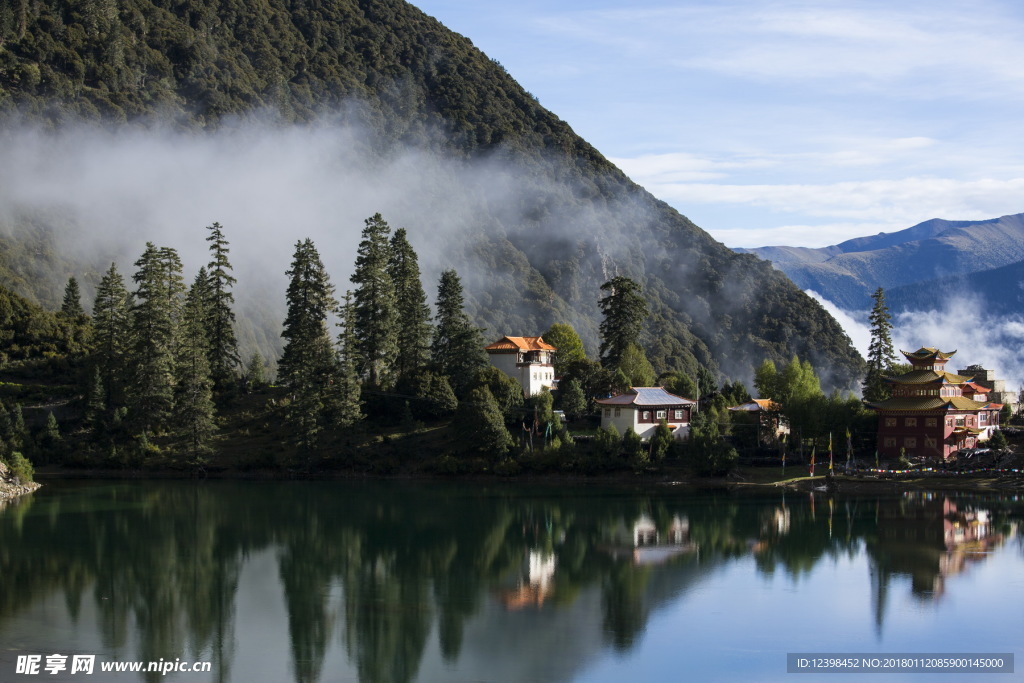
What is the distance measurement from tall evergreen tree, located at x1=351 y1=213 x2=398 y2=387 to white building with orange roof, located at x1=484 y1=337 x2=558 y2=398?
7420 mm

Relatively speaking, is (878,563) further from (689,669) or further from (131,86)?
(131,86)

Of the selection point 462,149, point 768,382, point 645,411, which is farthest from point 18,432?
point 462,149

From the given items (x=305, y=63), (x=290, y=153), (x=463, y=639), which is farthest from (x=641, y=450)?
(x=305, y=63)

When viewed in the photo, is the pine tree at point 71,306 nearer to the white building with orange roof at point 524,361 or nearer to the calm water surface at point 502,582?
the calm water surface at point 502,582

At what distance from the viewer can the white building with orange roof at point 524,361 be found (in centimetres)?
8600

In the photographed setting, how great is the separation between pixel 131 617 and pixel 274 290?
107273 mm

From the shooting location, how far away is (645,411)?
251ft

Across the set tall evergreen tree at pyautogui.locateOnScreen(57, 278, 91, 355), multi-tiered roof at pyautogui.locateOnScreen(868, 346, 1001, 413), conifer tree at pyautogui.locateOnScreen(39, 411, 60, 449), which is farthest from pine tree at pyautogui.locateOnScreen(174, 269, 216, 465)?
multi-tiered roof at pyautogui.locateOnScreen(868, 346, 1001, 413)

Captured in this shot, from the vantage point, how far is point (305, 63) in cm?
19462

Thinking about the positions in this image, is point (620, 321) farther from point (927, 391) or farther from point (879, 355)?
point (927, 391)

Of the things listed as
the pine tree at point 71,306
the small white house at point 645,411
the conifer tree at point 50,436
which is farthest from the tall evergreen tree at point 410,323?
Answer: the pine tree at point 71,306

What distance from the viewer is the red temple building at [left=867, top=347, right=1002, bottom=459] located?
73.4 meters

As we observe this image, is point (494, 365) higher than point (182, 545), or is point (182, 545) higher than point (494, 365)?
point (494, 365)

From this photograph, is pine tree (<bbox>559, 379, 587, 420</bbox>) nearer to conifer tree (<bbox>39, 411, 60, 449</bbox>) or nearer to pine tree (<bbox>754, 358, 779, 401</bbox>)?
pine tree (<bbox>754, 358, 779, 401</bbox>)
